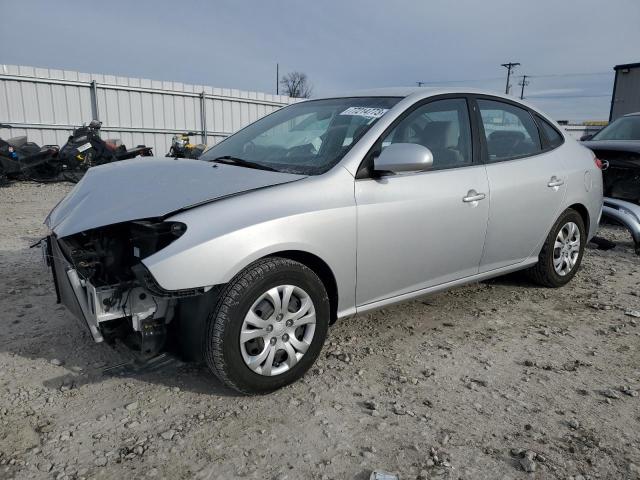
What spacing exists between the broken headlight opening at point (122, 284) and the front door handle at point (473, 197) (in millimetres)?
1886

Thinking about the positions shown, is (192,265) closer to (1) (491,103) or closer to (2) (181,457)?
(2) (181,457)

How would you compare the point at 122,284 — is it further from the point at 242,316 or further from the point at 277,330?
the point at 277,330

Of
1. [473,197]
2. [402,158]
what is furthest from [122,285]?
[473,197]

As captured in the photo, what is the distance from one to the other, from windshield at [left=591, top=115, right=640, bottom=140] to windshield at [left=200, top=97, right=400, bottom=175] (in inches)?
220

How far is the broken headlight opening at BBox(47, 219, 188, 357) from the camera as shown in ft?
7.75

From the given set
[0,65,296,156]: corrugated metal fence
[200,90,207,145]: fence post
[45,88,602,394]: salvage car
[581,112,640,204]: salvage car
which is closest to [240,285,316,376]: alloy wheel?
[45,88,602,394]: salvage car

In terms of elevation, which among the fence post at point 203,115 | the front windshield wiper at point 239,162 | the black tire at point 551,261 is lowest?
the black tire at point 551,261

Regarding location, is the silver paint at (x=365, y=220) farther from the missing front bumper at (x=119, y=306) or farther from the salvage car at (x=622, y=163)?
the salvage car at (x=622, y=163)

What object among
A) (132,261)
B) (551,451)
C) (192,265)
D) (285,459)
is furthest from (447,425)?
(132,261)

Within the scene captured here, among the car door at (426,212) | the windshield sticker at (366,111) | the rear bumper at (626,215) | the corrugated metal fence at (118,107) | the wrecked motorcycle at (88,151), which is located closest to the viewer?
the car door at (426,212)

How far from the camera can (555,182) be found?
160 inches

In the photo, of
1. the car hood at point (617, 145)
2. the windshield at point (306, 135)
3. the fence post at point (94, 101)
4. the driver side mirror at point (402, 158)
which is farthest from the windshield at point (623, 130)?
the fence post at point (94, 101)

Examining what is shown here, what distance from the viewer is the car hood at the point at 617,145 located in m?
6.54

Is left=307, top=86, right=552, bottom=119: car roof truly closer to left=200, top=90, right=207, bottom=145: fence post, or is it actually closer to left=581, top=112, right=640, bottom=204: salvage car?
left=581, top=112, right=640, bottom=204: salvage car
